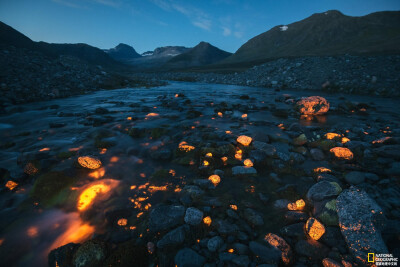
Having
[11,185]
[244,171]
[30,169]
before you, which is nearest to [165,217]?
[244,171]

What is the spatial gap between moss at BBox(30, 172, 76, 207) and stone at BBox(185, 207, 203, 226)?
245 centimetres

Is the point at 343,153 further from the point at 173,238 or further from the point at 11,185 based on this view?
the point at 11,185

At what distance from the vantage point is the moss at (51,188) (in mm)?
3124

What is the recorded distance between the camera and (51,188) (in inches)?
132

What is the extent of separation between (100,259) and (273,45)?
415 ft

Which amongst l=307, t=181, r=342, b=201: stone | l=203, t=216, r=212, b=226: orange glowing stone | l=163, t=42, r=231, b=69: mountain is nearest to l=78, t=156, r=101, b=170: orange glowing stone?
l=203, t=216, r=212, b=226: orange glowing stone

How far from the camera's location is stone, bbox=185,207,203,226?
2.50m

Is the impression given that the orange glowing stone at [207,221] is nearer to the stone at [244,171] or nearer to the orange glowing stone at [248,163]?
the stone at [244,171]

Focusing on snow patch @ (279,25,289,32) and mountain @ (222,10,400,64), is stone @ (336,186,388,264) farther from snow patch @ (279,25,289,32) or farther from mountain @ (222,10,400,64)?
snow patch @ (279,25,289,32)

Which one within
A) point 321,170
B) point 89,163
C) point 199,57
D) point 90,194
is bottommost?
point 90,194

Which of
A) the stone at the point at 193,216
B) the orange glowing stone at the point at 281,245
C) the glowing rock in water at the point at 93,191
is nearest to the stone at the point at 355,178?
the orange glowing stone at the point at 281,245

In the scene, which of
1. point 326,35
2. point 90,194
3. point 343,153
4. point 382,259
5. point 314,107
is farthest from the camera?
point 326,35

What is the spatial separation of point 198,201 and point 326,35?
11248 cm

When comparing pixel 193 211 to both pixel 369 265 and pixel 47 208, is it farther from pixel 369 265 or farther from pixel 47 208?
pixel 47 208
